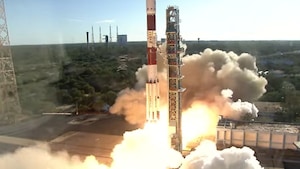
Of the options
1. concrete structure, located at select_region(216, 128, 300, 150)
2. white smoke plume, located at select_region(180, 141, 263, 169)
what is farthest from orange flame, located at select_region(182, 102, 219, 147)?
white smoke plume, located at select_region(180, 141, 263, 169)

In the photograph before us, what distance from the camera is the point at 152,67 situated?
11.8m

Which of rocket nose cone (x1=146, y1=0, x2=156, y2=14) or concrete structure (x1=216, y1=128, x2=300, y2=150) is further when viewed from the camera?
concrete structure (x1=216, y1=128, x2=300, y2=150)

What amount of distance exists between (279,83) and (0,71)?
22.6 metres

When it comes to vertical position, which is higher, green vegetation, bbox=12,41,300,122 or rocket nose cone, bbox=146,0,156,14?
rocket nose cone, bbox=146,0,156,14

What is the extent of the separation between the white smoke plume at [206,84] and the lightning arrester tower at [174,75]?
553 centimetres

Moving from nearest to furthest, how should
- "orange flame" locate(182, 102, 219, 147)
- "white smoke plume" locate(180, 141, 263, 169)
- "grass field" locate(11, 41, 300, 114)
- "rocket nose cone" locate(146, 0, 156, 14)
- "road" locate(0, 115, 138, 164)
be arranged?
1. "white smoke plume" locate(180, 141, 263, 169)
2. "rocket nose cone" locate(146, 0, 156, 14)
3. "road" locate(0, 115, 138, 164)
4. "orange flame" locate(182, 102, 219, 147)
5. "grass field" locate(11, 41, 300, 114)

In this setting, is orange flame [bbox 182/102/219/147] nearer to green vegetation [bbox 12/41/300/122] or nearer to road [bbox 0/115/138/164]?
road [bbox 0/115/138/164]

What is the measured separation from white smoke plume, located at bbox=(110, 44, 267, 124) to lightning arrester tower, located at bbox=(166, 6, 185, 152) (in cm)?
553

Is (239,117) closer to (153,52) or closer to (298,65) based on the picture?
(153,52)

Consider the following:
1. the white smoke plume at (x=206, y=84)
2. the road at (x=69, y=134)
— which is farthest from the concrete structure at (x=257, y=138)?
the road at (x=69, y=134)

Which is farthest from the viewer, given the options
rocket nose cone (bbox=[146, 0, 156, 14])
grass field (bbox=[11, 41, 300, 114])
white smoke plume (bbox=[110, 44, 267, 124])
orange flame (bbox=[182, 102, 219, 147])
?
white smoke plume (bbox=[110, 44, 267, 124])

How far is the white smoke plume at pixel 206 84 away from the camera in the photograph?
61.8 feet

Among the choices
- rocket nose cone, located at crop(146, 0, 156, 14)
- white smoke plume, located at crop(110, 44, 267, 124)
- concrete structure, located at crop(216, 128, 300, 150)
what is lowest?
concrete structure, located at crop(216, 128, 300, 150)

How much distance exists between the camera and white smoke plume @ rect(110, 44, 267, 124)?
A: 1883 cm
